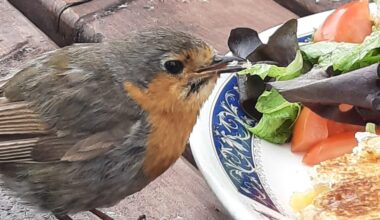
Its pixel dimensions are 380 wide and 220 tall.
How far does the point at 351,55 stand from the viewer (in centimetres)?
290

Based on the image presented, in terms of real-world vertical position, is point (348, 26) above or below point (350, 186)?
above

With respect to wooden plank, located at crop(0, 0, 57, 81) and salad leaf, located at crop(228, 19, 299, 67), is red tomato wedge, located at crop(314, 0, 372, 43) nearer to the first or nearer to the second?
salad leaf, located at crop(228, 19, 299, 67)

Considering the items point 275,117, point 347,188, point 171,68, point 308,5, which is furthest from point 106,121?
point 308,5

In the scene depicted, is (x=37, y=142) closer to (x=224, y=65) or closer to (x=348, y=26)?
(x=224, y=65)

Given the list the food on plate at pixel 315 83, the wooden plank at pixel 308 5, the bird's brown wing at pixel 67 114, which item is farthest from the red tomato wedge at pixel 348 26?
the bird's brown wing at pixel 67 114

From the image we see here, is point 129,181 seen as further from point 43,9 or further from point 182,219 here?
point 43,9

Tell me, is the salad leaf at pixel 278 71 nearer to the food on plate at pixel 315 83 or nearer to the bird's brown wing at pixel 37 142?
the food on plate at pixel 315 83

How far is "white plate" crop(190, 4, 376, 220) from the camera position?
8.39 feet

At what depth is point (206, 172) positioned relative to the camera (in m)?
2.59

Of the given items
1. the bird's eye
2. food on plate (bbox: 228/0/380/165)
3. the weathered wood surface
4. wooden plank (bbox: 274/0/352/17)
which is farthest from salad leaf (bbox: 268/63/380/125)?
wooden plank (bbox: 274/0/352/17)

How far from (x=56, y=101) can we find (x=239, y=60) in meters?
0.45

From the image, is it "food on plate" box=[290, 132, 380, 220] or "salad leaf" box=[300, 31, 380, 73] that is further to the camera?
"salad leaf" box=[300, 31, 380, 73]

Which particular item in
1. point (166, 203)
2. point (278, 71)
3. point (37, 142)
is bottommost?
point (166, 203)

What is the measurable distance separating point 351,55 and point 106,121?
668 mm
